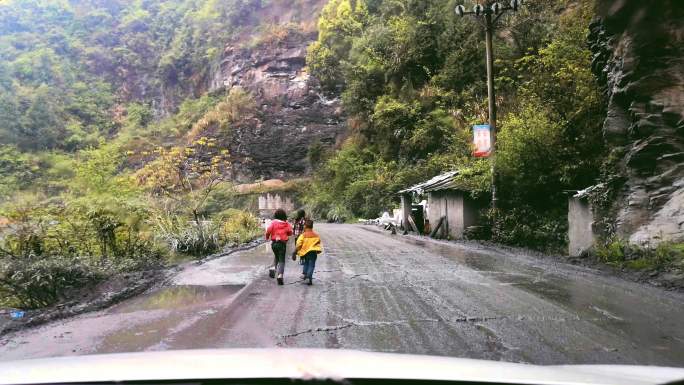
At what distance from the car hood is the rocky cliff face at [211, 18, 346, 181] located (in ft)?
241

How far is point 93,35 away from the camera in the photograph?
122688mm

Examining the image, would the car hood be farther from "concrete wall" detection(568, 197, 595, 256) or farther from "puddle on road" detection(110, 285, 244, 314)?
"concrete wall" detection(568, 197, 595, 256)

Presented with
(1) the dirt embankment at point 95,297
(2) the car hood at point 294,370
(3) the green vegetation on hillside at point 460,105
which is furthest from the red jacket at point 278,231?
(3) the green vegetation on hillside at point 460,105

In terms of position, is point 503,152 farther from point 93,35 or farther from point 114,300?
point 93,35

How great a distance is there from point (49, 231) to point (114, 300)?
4191 mm

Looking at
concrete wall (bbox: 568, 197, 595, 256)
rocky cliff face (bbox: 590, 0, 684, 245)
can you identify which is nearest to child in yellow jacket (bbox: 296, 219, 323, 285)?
rocky cliff face (bbox: 590, 0, 684, 245)

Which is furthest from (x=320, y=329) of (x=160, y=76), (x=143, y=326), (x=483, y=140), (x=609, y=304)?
(x=160, y=76)

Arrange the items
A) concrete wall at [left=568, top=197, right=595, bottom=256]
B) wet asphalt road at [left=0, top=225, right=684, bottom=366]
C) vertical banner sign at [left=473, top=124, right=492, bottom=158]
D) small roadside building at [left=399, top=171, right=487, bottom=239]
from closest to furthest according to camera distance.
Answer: wet asphalt road at [left=0, top=225, right=684, bottom=366] < concrete wall at [left=568, top=197, right=595, bottom=256] < vertical banner sign at [left=473, top=124, right=492, bottom=158] < small roadside building at [left=399, top=171, right=487, bottom=239]

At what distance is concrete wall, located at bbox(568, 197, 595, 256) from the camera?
51.1 ft

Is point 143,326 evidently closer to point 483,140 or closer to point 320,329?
point 320,329

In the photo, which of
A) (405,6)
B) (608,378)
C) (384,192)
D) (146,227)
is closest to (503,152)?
(146,227)

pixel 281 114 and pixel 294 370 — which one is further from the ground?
pixel 281 114

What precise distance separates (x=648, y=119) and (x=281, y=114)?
72.7 m

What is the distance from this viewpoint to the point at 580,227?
16172mm
